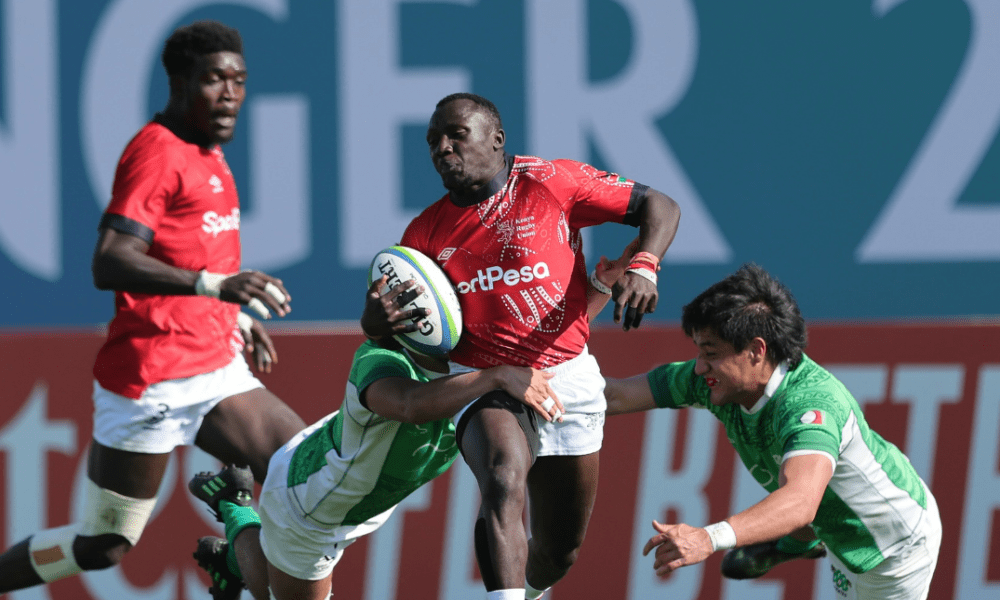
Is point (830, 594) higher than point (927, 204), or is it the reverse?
point (927, 204)

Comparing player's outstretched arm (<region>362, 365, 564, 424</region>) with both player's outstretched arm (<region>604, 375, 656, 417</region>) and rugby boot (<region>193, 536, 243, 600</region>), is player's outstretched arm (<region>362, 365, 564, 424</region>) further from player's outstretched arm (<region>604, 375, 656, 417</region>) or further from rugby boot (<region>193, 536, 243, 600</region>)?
rugby boot (<region>193, 536, 243, 600</region>)

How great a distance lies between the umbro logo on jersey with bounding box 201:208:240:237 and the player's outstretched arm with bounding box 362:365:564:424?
1.05 m

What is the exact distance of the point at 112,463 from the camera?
445 centimetres

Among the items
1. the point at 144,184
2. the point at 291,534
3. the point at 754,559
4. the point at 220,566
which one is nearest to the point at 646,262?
the point at 754,559

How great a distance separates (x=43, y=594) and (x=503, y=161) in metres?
3.44

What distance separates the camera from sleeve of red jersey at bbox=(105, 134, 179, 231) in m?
4.15

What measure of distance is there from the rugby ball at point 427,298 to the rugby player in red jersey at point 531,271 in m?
0.08

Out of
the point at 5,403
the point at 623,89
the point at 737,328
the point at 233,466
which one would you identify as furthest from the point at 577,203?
the point at 5,403

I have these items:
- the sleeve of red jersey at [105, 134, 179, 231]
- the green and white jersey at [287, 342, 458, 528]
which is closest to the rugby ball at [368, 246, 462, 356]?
the green and white jersey at [287, 342, 458, 528]

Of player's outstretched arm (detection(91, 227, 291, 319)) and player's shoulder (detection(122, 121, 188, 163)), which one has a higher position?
player's shoulder (detection(122, 121, 188, 163))

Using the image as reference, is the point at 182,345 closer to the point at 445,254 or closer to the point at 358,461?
the point at 358,461

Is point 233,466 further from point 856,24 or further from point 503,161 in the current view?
point 856,24

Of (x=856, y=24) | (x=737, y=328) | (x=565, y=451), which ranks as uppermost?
(x=856, y=24)

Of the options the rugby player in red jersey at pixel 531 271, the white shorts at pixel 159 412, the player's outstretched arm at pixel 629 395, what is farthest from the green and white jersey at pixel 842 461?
the white shorts at pixel 159 412
